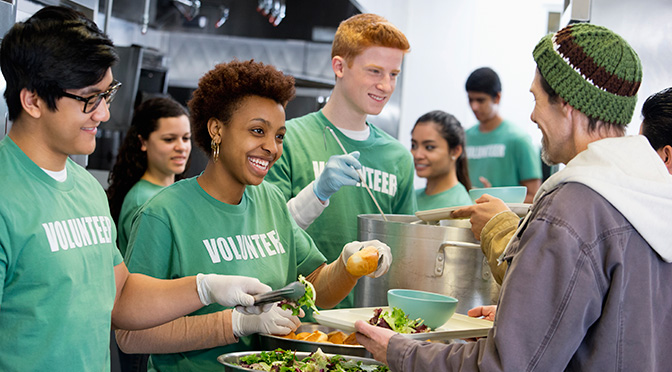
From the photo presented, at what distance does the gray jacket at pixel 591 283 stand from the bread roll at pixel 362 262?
55 cm

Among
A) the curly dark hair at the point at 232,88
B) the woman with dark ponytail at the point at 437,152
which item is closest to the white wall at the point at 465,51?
the woman with dark ponytail at the point at 437,152

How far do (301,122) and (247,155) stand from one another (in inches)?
28.3

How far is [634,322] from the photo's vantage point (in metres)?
1.17

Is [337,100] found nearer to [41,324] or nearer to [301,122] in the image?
[301,122]

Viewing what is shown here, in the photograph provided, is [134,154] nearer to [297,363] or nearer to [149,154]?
[149,154]

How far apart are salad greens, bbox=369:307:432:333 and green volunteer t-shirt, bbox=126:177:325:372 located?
1.23 ft

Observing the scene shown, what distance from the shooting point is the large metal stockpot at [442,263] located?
1.79 metres

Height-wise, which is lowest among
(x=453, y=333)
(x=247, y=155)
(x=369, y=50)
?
(x=453, y=333)

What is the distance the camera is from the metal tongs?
1.42 m

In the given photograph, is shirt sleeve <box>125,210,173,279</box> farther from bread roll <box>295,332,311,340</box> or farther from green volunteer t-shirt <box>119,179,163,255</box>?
green volunteer t-shirt <box>119,179,163,255</box>

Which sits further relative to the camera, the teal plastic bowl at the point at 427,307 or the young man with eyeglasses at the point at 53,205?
the teal plastic bowl at the point at 427,307

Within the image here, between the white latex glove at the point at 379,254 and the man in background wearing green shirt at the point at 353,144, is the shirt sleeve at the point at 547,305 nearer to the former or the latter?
the white latex glove at the point at 379,254

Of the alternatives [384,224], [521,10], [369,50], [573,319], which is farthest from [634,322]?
[521,10]

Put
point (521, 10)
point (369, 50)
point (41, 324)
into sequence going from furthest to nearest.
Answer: point (521, 10) → point (369, 50) → point (41, 324)
